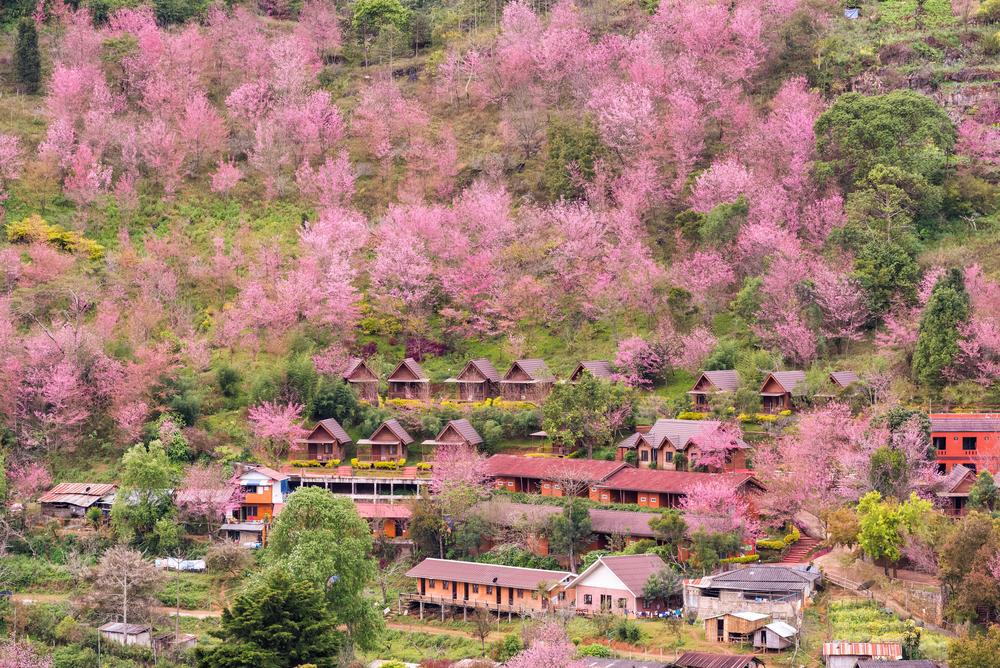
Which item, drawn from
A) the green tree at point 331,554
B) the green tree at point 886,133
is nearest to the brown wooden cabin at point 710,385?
the green tree at point 886,133

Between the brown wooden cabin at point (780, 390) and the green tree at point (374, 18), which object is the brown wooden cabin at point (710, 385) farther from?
the green tree at point (374, 18)

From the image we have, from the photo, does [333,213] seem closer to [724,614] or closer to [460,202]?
[460,202]

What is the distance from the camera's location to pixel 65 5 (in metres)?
90.0

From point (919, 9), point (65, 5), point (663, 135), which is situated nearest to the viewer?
point (663, 135)

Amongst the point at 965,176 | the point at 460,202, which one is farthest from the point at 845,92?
the point at 460,202

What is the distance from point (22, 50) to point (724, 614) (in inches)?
2646

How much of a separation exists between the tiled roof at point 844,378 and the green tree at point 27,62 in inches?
2374

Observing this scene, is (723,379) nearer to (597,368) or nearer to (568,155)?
(597,368)

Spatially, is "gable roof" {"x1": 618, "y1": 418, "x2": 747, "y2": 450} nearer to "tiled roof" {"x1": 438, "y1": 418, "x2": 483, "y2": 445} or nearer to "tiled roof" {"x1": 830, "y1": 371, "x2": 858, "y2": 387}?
"tiled roof" {"x1": 830, "y1": 371, "x2": 858, "y2": 387}

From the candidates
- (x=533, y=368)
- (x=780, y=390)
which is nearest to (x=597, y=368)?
(x=533, y=368)

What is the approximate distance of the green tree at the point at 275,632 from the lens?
36.6 metres

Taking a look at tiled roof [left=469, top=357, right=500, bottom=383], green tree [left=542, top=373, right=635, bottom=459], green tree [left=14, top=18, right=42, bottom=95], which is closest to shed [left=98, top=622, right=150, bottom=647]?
green tree [left=542, top=373, right=635, bottom=459]

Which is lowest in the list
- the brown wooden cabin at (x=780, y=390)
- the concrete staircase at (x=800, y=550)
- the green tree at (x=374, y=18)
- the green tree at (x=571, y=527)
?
the concrete staircase at (x=800, y=550)

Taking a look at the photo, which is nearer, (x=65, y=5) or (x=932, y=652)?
(x=932, y=652)
